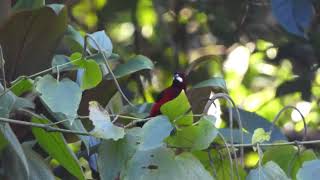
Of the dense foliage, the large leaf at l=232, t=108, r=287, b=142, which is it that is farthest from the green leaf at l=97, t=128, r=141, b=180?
the large leaf at l=232, t=108, r=287, b=142

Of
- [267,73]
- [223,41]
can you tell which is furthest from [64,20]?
[267,73]

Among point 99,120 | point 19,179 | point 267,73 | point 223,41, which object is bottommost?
point 267,73

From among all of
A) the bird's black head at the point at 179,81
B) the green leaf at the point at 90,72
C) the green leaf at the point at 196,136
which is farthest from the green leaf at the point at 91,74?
the bird's black head at the point at 179,81

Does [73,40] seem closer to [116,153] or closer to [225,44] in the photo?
[116,153]

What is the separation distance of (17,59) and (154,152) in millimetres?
354

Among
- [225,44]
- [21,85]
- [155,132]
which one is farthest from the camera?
[225,44]

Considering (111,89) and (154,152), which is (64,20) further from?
(154,152)

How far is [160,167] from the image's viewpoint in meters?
0.83

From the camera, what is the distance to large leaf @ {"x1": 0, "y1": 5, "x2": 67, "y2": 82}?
1094mm

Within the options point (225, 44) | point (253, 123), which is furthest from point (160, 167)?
point (225, 44)

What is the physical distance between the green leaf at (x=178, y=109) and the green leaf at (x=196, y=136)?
11mm

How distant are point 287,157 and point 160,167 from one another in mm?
212

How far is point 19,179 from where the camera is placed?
3.09 ft

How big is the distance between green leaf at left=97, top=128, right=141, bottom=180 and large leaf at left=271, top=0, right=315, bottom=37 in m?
0.88
